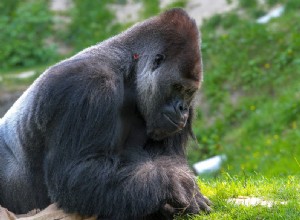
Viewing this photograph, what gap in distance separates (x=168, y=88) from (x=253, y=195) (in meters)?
1.04

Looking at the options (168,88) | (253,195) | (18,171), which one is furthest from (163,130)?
(18,171)

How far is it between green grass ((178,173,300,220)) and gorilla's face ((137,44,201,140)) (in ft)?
2.08

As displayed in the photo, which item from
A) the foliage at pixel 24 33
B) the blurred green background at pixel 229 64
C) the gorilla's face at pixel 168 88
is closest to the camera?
the gorilla's face at pixel 168 88

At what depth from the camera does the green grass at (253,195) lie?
5.39 metres

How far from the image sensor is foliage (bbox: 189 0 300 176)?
1089 cm

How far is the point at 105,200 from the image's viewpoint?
17.7 ft

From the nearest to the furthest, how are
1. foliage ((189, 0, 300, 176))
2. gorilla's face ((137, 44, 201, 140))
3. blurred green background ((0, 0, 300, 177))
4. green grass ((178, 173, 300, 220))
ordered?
green grass ((178, 173, 300, 220)), gorilla's face ((137, 44, 201, 140)), foliage ((189, 0, 300, 176)), blurred green background ((0, 0, 300, 177))

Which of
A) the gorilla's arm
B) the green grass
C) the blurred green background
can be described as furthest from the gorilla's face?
the blurred green background

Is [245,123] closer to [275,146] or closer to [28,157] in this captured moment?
[275,146]

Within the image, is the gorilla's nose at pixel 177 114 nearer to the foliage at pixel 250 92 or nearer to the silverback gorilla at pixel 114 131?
the silverback gorilla at pixel 114 131

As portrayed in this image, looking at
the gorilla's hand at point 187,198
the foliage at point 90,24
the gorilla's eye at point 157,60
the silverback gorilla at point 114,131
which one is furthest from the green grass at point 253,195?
the foliage at point 90,24

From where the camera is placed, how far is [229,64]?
42.1 ft

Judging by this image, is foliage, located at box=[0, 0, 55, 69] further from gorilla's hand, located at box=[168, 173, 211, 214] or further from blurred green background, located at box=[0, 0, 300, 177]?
gorilla's hand, located at box=[168, 173, 211, 214]

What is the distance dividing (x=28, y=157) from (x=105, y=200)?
0.82 metres
